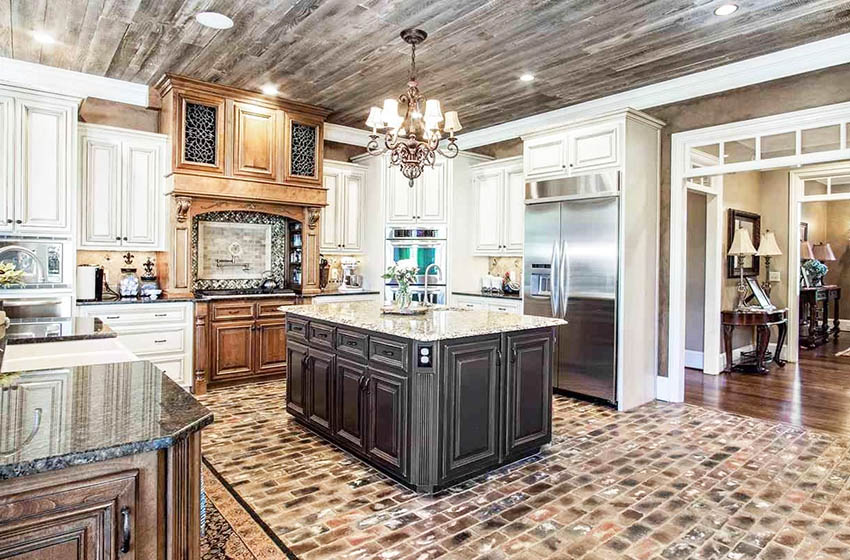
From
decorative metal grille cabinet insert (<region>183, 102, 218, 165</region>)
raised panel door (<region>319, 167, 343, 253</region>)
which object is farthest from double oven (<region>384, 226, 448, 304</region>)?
decorative metal grille cabinet insert (<region>183, 102, 218, 165</region>)

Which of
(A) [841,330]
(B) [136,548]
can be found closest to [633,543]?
(B) [136,548]

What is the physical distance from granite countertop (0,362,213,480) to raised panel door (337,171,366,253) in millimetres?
4796

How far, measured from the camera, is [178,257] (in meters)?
5.07

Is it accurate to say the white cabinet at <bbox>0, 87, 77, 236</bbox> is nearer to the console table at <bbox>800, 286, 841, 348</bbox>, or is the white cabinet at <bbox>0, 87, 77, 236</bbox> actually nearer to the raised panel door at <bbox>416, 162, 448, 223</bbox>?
the raised panel door at <bbox>416, 162, 448, 223</bbox>

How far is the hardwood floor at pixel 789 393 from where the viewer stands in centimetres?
443

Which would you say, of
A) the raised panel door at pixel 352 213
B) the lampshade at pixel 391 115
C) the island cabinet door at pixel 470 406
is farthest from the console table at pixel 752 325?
the lampshade at pixel 391 115

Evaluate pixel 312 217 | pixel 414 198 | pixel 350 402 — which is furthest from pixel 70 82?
pixel 350 402

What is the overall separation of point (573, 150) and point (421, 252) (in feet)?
7.33

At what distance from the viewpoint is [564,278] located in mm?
5008

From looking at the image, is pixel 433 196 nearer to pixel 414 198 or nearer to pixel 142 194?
pixel 414 198

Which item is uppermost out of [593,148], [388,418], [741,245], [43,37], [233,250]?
[43,37]

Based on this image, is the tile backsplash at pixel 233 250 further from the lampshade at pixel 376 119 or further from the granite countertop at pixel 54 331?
the lampshade at pixel 376 119

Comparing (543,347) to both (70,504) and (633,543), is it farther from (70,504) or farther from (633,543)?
(70,504)

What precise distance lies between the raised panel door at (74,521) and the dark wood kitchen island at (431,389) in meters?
1.73
